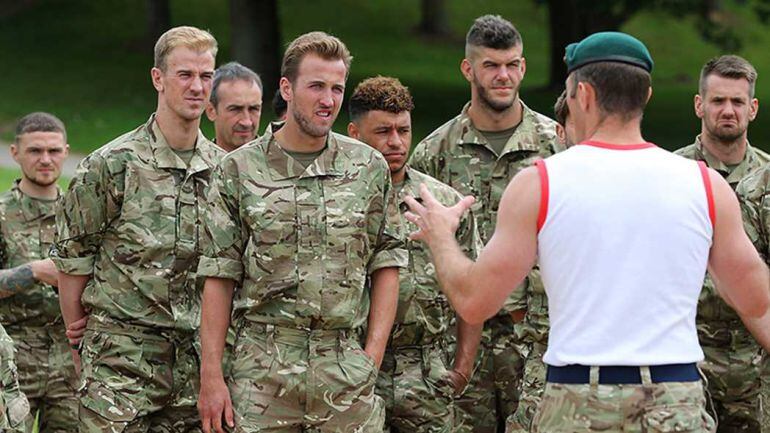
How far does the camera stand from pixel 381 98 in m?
7.95

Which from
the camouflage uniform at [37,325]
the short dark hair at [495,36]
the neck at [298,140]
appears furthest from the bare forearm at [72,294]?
the short dark hair at [495,36]

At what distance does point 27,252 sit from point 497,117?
3.21m

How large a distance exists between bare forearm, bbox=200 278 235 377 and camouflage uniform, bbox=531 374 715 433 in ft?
6.24

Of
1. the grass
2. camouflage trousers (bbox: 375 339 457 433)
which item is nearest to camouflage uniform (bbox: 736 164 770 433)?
camouflage trousers (bbox: 375 339 457 433)

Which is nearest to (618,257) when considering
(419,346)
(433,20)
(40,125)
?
(419,346)

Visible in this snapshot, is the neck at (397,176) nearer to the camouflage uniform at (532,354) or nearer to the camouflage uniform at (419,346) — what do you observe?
the camouflage uniform at (419,346)

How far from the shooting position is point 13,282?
8742 mm

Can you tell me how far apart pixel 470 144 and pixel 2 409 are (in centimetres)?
354

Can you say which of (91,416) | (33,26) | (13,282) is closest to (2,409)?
(91,416)

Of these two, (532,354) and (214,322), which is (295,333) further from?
(532,354)

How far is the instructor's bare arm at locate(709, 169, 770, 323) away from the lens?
5.30 metres

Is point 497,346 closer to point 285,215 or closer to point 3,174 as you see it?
point 285,215

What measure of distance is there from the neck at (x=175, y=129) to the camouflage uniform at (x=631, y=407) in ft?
10.3

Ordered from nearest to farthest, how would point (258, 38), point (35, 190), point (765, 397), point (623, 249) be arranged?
point (623, 249) < point (765, 397) < point (35, 190) < point (258, 38)
